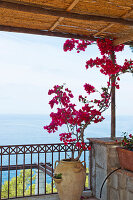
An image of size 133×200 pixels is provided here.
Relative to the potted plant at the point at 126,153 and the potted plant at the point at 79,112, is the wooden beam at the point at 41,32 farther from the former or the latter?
the potted plant at the point at 126,153

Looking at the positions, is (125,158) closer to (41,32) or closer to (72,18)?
(72,18)

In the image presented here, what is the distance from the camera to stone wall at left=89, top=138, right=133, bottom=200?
285 centimetres

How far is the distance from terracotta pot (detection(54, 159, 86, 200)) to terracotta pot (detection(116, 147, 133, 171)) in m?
0.51

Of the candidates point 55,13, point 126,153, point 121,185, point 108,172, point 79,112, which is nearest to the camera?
point 55,13

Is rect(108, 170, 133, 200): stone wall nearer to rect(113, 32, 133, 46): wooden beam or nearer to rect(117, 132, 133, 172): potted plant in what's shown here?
rect(117, 132, 133, 172): potted plant

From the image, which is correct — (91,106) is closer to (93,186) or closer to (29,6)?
(93,186)

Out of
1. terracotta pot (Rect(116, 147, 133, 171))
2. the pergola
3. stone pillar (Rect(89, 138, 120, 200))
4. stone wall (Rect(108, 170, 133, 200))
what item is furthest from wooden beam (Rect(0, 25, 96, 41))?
stone wall (Rect(108, 170, 133, 200))

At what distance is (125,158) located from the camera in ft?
9.27

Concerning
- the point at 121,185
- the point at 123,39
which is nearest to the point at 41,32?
the point at 123,39

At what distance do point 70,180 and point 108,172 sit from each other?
19.9 inches

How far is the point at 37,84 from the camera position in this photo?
146 feet

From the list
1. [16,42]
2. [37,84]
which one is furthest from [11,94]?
[16,42]

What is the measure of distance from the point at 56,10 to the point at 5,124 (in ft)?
246

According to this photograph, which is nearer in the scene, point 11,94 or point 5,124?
point 11,94
